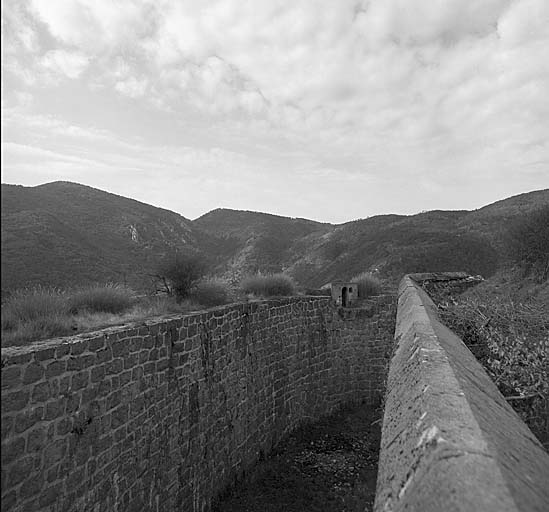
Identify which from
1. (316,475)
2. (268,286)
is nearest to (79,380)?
(316,475)

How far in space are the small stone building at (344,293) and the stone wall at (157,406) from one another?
Result: 3.50ft

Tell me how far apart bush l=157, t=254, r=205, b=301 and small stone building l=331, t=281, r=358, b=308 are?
194 inches

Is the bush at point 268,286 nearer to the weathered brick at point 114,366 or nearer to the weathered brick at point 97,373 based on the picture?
the weathered brick at point 114,366

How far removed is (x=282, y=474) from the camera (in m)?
7.85

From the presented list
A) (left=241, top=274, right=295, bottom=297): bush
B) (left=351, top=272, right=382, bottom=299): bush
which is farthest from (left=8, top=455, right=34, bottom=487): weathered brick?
(left=351, top=272, right=382, bottom=299): bush

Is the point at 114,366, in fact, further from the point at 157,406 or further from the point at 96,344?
the point at 157,406

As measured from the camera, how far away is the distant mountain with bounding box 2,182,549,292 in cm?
1584

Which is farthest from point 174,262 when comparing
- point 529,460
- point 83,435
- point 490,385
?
point 529,460

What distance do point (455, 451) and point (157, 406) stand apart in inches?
169

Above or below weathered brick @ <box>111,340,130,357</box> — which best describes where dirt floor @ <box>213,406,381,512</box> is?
below

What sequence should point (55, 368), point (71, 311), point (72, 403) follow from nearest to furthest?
1. point (55, 368)
2. point (72, 403)
3. point (71, 311)

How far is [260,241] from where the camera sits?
46250 mm

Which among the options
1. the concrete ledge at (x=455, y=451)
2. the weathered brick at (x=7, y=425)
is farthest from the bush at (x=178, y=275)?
the concrete ledge at (x=455, y=451)

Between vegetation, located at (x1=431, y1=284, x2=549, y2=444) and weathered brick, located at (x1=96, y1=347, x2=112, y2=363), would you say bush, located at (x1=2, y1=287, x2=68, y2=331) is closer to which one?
weathered brick, located at (x1=96, y1=347, x2=112, y2=363)
